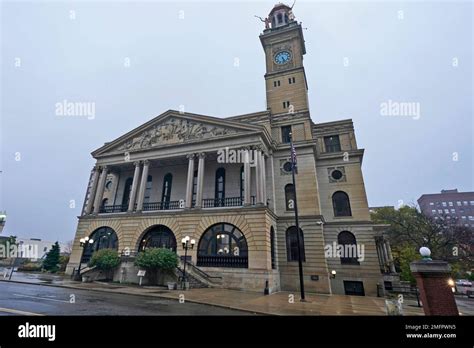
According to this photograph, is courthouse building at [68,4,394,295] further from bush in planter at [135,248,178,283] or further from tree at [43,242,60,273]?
tree at [43,242,60,273]

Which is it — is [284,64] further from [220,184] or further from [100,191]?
[100,191]

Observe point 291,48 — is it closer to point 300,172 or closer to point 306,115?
point 306,115

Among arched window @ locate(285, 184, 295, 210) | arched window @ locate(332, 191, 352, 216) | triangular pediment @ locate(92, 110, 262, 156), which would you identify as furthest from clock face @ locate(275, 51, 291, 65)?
arched window @ locate(332, 191, 352, 216)

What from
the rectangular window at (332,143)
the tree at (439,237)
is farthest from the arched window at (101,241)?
the tree at (439,237)

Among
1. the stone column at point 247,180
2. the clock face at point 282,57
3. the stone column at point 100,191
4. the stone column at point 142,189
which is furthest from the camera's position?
the clock face at point 282,57

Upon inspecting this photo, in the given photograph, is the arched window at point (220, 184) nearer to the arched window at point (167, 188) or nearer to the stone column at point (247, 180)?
the stone column at point (247, 180)

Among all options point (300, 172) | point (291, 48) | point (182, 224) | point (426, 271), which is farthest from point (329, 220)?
point (291, 48)

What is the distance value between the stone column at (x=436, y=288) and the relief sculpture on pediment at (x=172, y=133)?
2103cm

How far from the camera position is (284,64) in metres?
33.7

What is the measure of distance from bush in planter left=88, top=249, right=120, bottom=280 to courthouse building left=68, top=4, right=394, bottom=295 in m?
0.87

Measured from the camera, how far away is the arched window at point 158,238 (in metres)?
24.0

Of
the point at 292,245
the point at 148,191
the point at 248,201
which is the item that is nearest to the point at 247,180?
the point at 248,201
